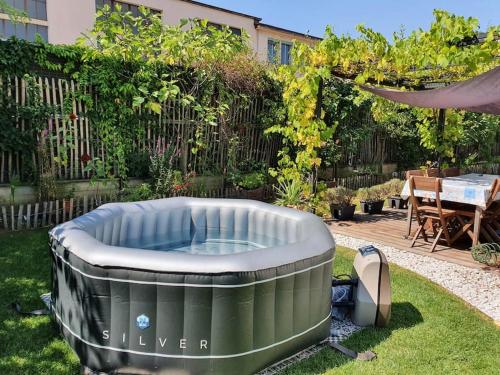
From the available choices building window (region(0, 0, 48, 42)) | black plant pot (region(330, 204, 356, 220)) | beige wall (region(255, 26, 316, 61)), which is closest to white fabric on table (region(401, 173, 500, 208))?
black plant pot (region(330, 204, 356, 220))

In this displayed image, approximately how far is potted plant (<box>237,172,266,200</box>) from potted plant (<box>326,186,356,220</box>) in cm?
164

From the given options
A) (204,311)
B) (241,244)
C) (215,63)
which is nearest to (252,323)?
(204,311)

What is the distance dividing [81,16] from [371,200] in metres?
12.4

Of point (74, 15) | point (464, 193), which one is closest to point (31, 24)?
point (74, 15)

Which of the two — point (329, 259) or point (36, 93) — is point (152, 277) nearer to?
point (329, 259)

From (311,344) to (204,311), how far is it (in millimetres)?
1084

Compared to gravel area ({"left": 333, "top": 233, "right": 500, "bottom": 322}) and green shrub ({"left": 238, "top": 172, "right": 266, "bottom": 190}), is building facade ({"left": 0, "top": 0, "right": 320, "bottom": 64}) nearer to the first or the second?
green shrub ({"left": 238, "top": 172, "right": 266, "bottom": 190})

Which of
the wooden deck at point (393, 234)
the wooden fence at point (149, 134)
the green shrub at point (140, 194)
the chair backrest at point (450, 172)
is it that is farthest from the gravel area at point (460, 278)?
the wooden fence at point (149, 134)

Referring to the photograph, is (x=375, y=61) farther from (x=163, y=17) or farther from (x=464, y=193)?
(x=163, y=17)

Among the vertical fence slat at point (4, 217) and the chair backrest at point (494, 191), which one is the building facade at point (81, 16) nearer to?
the chair backrest at point (494, 191)

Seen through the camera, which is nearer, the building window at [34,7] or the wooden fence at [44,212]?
the wooden fence at [44,212]

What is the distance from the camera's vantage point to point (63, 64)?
6660mm

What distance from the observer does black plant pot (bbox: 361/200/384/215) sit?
27.8ft

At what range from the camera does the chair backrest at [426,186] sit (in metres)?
5.76
